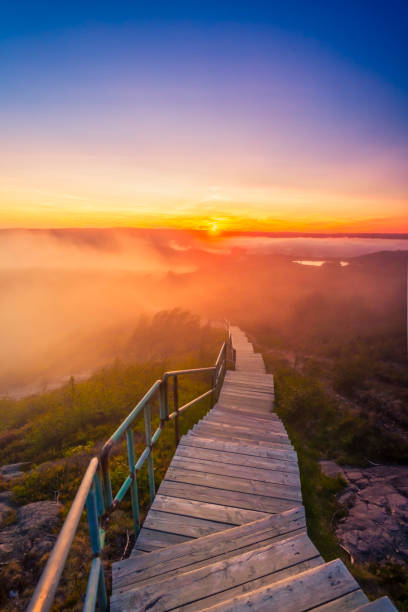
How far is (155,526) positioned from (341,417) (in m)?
8.39

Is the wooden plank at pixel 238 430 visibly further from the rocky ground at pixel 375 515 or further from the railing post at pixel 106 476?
the railing post at pixel 106 476

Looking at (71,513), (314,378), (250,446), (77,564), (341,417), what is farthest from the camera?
(314,378)

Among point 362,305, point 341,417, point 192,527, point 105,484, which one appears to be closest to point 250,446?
point 192,527

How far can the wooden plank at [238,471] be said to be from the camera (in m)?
4.08

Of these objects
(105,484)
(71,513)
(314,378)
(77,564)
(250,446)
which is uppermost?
(71,513)

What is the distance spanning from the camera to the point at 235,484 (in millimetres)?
3928

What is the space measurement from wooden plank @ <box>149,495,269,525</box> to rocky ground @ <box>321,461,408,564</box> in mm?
2051

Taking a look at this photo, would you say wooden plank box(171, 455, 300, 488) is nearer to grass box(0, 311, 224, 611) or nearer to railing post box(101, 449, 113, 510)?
grass box(0, 311, 224, 611)

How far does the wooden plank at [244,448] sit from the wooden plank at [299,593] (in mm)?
2538

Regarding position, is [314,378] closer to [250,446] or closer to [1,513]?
[250,446]

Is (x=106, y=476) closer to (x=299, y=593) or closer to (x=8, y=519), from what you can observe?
(x=299, y=593)

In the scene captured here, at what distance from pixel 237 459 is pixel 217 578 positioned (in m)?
2.23

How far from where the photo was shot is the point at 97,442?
8.07 m

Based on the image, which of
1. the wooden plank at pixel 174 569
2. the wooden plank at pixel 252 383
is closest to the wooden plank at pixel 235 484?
the wooden plank at pixel 174 569
